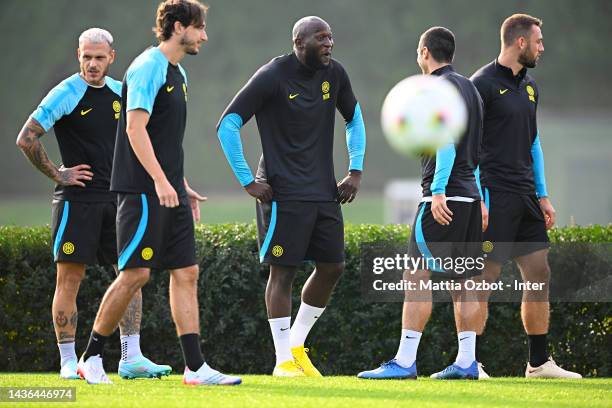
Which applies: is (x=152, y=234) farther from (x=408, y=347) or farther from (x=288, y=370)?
(x=408, y=347)

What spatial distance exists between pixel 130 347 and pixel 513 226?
2.77 m

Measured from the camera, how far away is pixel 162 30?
733 centimetres

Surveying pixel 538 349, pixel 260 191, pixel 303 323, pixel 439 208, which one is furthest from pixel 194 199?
pixel 538 349

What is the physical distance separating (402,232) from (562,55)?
67948 mm

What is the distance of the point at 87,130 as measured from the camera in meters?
8.34

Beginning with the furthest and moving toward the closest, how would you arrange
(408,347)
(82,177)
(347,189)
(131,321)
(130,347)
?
(347,189) → (131,321) → (130,347) → (82,177) → (408,347)

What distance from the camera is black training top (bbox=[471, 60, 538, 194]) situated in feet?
28.6

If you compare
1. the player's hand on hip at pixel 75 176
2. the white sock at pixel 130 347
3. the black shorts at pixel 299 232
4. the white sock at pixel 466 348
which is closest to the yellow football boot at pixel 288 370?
the black shorts at pixel 299 232

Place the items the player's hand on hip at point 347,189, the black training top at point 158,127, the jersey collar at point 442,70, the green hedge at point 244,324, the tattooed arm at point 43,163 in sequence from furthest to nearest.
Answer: the green hedge at point 244,324
the player's hand on hip at point 347,189
the tattooed arm at point 43,163
the jersey collar at point 442,70
the black training top at point 158,127

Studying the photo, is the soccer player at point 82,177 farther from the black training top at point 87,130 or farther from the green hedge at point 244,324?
the green hedge at point 244,324

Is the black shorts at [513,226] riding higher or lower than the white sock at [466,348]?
higher

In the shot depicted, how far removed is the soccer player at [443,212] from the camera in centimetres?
798

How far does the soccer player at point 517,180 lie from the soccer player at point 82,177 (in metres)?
2.54

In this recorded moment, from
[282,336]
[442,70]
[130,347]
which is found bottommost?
[130,347]
